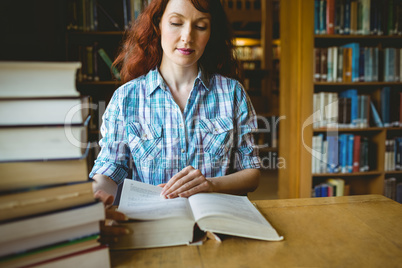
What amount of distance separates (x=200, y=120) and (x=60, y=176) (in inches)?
31.9

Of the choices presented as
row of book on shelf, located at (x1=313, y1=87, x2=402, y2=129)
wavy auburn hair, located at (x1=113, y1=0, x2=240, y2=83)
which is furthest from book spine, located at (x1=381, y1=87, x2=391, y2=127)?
wavy auburn hair, located at (x1=113, y1=0, x2=240, y2=83)

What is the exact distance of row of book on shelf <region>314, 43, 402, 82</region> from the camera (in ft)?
7.66

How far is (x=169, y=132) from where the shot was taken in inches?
47.8

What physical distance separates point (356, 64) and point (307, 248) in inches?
84.2

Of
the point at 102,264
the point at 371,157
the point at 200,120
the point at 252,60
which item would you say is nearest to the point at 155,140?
the point at 200,120

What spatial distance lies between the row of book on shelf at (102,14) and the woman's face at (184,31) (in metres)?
1.38

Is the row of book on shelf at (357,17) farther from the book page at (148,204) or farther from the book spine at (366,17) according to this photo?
the book page at (148,204)

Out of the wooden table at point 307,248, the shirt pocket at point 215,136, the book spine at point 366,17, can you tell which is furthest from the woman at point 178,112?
the book spine at point 366,17

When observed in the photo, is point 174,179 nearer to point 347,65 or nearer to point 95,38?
point 347,65

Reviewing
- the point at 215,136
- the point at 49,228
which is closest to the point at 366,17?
the point at 215,136

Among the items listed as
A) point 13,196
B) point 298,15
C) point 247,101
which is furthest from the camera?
point 298,15

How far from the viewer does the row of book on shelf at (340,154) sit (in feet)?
7.87

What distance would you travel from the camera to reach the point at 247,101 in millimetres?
1319

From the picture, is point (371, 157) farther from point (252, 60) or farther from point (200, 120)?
point (252, 60)
